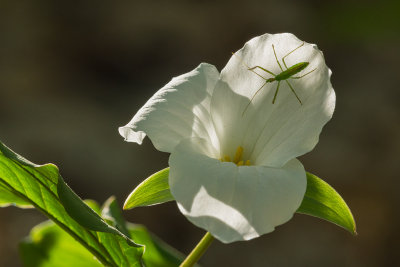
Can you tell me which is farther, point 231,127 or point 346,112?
point 346,112

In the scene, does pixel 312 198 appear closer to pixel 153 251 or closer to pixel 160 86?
pixel 153 251

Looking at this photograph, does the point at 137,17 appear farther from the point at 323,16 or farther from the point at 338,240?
the point at 338,240

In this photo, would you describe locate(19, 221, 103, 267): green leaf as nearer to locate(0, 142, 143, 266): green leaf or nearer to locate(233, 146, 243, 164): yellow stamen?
locate(0, 142, 143, 266): green leaf

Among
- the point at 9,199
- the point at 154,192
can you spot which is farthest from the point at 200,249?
the point at 9,199

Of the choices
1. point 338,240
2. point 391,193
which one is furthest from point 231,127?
point 391,193

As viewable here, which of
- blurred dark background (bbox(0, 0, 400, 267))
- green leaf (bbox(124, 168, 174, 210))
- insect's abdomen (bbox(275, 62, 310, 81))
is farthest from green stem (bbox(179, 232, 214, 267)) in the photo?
blurred dark background (bbox(0, 0, 400, 267))

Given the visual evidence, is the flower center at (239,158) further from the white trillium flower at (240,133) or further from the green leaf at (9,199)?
the green leaf at (9,199)

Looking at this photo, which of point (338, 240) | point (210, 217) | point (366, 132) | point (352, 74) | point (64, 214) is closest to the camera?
point (210, 217)
